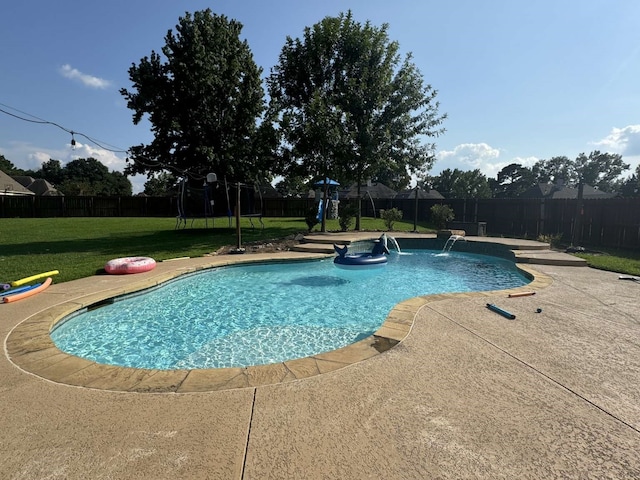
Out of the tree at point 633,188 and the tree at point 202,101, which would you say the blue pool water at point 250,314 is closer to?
the tree at point 202,101

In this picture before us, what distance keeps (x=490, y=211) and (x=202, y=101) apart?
18737 millimetres

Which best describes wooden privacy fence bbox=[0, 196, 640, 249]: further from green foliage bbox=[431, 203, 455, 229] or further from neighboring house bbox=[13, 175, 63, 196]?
neighboring house bbox=[13, 175, 63, 196]

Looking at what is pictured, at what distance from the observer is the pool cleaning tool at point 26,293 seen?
17.9ft

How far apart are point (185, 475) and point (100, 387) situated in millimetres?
1546

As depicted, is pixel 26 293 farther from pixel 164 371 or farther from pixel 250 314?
pixel 164 371

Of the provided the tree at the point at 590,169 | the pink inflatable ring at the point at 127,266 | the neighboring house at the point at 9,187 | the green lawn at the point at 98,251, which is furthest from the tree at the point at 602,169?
the neighboring house at the point at 9,187

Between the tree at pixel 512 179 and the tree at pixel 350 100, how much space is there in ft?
206

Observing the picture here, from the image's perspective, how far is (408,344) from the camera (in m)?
3.78

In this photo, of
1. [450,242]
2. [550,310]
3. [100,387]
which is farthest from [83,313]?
[450,242]

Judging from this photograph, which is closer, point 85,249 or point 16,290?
point 16,290

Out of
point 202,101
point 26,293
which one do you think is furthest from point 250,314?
point 202,101

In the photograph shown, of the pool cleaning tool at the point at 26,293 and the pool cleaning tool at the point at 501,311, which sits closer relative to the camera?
the pool cleaning tool at the point at 501,311

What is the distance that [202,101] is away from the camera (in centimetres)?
1867

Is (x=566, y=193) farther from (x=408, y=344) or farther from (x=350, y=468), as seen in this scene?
(x=350, y=468)
